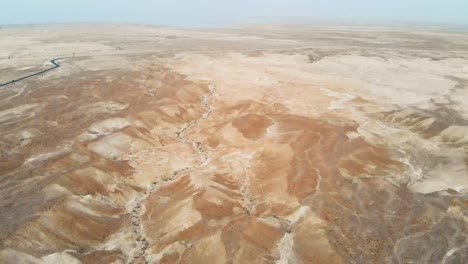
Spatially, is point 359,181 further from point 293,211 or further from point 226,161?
point 226,161

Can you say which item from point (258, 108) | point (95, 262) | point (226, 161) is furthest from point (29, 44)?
point (95, 262)

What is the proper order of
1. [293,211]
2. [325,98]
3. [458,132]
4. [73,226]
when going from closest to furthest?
[73,226]
[293,211]
[458,132]
[325,98]

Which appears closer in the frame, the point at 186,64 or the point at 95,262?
the point at 95,262

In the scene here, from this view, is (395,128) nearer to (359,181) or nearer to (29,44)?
(359,181)

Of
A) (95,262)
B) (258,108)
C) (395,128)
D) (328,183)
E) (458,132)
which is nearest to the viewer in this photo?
(95,262)

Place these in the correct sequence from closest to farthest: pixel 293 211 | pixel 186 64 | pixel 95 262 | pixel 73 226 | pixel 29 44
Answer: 1. pixel 95 262
2. pixel 73 226
3. pixel 293 211
4. pixel 186 64
5. pixel 29 44

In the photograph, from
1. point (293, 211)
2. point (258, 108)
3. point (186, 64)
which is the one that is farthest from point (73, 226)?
point (186, 64)
